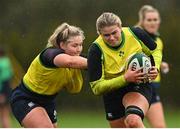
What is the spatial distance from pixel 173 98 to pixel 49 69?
38.9 ft

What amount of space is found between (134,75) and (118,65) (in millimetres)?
382

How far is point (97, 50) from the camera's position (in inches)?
353

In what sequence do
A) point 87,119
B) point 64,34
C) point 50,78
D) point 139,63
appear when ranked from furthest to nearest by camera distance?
point 87,119 → point 50,78 → point 64,34 → point 139,63

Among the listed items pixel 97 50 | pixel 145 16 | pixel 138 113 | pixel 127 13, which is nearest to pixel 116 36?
pixel 97 50

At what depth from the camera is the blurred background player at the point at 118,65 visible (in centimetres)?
880

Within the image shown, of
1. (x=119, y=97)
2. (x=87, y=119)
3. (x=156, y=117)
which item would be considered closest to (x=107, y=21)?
(x=119, y=97)

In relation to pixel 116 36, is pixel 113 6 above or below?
below

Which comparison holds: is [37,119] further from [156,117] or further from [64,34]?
[156,117]

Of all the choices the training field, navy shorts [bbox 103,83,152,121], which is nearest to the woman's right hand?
navy shorts [bbox 103,83,152,121]

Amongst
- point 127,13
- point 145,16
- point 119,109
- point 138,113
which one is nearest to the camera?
point 138,113

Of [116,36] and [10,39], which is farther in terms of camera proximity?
[10,39]

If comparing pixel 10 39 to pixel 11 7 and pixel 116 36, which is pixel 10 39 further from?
pixel 116 36

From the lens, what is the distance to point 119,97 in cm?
921

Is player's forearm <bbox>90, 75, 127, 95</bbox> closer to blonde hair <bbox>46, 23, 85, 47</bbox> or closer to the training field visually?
blonde hair <bbox>46, 23, 85, 47</bbox>
